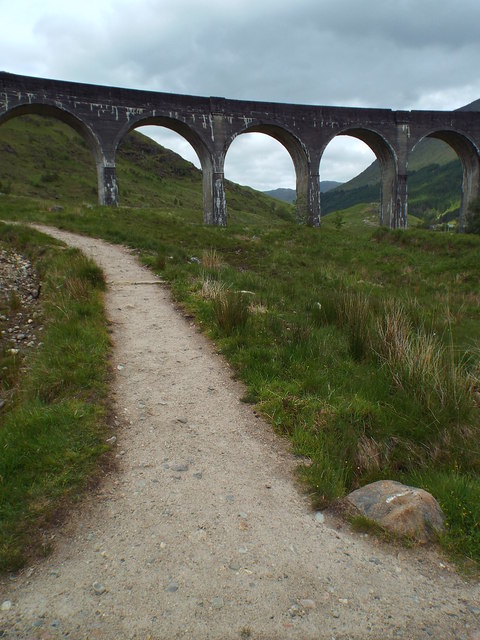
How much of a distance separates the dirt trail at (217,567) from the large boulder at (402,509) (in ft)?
0.46

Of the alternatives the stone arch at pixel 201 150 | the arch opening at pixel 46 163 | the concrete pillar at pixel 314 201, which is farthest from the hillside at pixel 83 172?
the stone arch at pixel 201 150

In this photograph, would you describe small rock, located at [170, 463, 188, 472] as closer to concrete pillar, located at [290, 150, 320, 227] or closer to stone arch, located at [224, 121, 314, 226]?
concrete pillar, located at [290, 150, 320, 227]

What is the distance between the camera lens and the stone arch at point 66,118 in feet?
61.9

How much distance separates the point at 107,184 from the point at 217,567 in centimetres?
2105

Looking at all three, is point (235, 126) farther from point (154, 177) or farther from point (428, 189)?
point (428, 189)

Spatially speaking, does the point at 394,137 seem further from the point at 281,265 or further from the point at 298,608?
the point at 298,608

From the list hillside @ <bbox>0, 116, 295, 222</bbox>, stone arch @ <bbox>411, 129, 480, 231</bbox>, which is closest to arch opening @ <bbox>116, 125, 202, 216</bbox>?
hillside @ <bbox>0, 116, 295, 222</bbox>

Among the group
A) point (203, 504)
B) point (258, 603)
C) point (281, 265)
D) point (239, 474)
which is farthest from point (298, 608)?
point (281, 265)

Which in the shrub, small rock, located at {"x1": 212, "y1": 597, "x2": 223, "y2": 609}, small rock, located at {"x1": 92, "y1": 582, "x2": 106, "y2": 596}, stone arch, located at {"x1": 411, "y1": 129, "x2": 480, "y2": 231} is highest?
stone arch, located at {"x1": 411, "y1": 129, "x2": 480, "y2": 231}

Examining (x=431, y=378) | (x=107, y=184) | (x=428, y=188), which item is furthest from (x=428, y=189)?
(x=431, y=378)

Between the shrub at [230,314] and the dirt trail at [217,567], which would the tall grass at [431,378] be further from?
the shrub at [230,314]

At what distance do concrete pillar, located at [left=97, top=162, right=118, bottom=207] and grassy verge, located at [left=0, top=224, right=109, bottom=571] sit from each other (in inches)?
608

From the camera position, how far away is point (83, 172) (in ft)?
137

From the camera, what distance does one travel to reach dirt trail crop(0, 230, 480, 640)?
2.15 metres
